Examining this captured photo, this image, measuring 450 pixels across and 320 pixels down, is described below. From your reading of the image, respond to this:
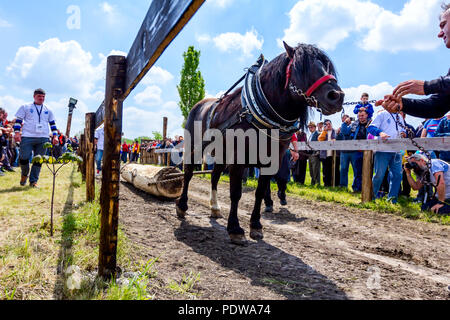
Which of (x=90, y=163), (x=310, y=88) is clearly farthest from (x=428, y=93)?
(x=90, y=163)

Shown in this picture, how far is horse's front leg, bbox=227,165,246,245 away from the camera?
→ 3.22 m

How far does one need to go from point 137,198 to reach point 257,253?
3495mm

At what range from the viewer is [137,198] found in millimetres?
5754

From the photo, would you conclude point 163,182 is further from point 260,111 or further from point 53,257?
point 53,257

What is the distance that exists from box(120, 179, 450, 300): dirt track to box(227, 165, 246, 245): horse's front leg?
104 millimetres

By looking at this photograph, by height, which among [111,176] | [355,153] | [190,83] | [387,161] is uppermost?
[190,83]

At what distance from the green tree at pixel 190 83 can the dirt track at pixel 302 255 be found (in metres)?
30.0

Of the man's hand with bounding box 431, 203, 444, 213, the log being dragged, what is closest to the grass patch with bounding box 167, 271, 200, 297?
the log being dragged

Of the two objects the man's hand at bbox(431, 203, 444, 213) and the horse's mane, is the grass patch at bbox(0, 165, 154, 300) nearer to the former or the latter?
the horse's mane

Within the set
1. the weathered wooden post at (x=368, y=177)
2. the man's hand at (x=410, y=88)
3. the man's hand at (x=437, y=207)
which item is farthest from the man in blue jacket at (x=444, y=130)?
the man's hand at (x=410, y=88)

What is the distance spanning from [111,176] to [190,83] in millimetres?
33263

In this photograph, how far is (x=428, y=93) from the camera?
196 cm

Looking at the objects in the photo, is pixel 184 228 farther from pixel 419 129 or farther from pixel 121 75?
pixel 419 129
